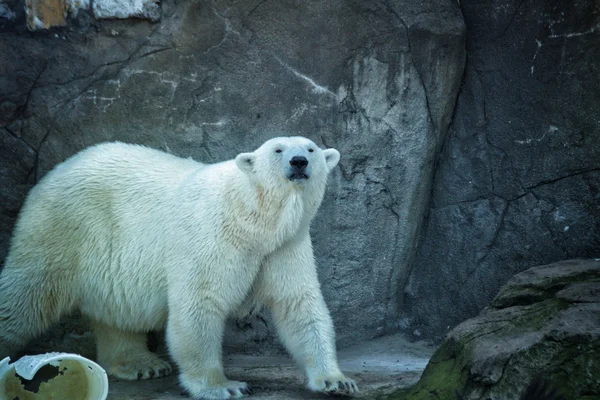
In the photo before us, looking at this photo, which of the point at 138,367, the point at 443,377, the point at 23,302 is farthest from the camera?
the point at 138,367

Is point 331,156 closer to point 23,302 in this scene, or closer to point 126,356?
point 126,356

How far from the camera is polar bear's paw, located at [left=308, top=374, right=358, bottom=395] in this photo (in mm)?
3949

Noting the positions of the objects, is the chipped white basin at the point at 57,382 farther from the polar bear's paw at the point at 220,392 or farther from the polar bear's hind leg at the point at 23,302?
the polar bear's hind leg at the point at 23,302

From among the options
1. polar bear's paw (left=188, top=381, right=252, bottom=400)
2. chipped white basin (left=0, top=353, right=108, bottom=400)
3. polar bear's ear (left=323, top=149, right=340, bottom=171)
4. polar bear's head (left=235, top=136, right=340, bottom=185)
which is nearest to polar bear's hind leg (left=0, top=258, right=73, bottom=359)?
chipped white basin (left=0, top=353, right=108, bottom=400)

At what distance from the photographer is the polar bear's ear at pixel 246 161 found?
4.01 metres

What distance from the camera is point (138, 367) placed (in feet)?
15.3

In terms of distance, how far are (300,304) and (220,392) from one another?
635mm

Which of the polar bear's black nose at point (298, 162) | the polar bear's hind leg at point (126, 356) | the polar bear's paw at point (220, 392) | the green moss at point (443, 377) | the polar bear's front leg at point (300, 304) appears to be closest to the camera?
the green moss at point (443, 377)

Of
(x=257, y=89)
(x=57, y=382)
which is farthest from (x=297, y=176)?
(x=57, y=382)

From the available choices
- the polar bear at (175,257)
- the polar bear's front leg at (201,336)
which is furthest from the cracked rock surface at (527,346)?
the polar bear's front leg at (201,336)

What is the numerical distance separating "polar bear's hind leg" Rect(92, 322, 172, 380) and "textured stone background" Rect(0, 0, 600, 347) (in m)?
0.57

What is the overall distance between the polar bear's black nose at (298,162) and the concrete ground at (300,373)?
4.01ft

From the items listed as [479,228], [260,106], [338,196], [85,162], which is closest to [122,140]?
[85,162]

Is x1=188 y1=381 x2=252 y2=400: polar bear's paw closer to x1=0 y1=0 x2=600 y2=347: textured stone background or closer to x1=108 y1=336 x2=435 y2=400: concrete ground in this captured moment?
x1=108 y1=336 x2=435 y2=400: concrete ground
